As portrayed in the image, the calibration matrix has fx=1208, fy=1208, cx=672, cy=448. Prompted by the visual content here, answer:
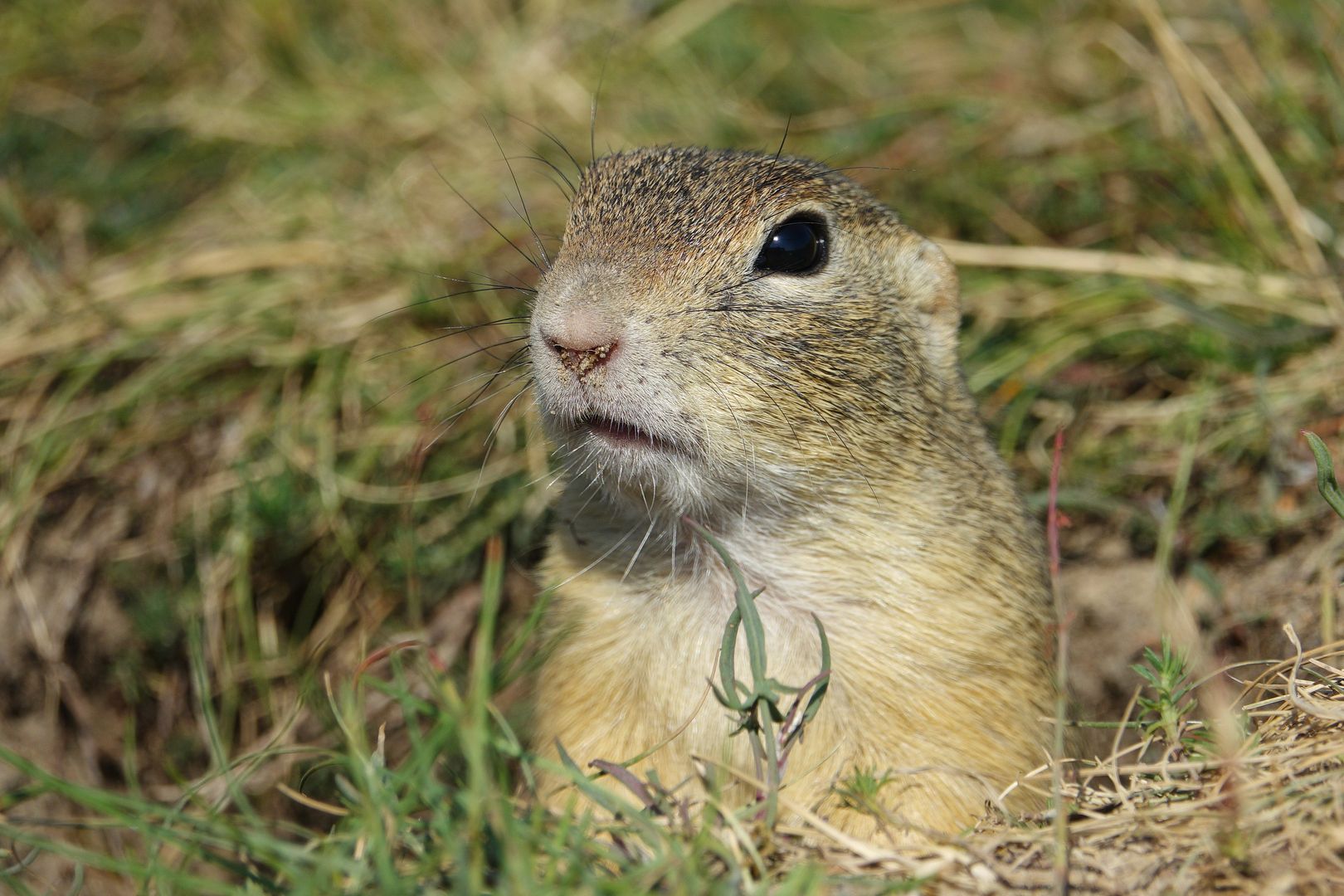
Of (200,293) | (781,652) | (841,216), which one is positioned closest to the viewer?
(781,652)

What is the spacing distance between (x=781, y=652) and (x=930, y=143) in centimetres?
351

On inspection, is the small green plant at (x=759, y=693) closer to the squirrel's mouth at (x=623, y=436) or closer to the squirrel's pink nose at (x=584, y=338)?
the squirrel's mouth at (x=623, y=436)

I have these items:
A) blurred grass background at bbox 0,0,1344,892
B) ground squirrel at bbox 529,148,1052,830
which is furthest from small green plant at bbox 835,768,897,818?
blurred grass background at bbox 0,0,1344,892

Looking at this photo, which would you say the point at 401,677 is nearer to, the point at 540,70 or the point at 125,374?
the point at 125,374

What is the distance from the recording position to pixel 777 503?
292cm

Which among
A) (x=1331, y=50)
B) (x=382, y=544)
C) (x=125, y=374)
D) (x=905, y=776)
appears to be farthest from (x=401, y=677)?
(x=1331, y=50)

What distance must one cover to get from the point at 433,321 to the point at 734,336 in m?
2.88

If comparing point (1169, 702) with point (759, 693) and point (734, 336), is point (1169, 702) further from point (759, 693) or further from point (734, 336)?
point (734, 336)

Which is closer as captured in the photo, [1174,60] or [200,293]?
[1174,60]

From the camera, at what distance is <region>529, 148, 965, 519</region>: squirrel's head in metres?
2.59

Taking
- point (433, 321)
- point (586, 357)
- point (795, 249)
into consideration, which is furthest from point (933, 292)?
point (433, 321)

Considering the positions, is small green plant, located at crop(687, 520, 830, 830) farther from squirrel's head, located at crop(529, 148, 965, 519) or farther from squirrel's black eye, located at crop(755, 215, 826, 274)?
squirrel's black eye, located at crop(755, 215, 826, 274)

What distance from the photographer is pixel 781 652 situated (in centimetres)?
300

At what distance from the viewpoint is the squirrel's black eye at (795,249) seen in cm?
300
